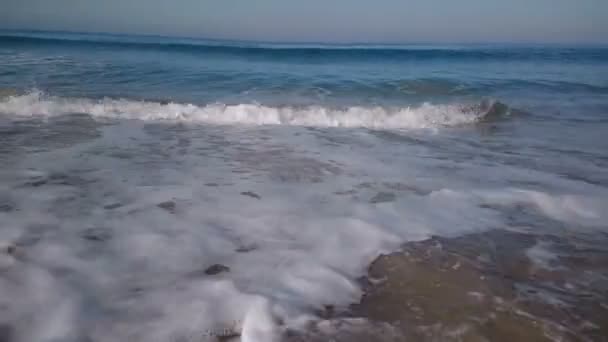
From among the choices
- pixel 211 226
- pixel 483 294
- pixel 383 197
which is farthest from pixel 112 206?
pixel 483 294

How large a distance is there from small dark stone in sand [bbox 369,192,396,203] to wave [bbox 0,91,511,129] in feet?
12.9

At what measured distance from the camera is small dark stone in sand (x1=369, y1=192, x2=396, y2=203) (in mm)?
3574

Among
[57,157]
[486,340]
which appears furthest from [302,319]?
[57,157]

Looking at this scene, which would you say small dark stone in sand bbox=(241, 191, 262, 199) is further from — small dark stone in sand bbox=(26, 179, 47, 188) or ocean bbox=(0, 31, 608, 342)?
small dark stone in sand bbox=(26, 179, 47, 188)

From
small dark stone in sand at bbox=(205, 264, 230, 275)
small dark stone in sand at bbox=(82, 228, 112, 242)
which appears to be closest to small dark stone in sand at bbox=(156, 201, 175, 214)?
small dark stone in sand at bbox=(82, 228, 112, 242)

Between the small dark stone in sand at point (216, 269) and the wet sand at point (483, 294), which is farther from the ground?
the wet sand at point (483, 294)

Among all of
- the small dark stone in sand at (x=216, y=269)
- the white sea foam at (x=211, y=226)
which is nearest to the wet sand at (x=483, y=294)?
the white sea foam at (x=211, y=226)

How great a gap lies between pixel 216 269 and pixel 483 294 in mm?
1547

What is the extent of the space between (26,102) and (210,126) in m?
4.25

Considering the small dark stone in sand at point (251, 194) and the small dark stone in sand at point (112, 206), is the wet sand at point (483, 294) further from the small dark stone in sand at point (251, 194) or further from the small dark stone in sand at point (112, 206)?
the small dark stone in sand at point (112, 206)

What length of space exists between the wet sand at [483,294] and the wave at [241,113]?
501cm

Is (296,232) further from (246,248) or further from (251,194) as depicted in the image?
(251,194)

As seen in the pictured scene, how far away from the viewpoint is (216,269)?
238cm

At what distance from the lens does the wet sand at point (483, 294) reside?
5.99 feet
